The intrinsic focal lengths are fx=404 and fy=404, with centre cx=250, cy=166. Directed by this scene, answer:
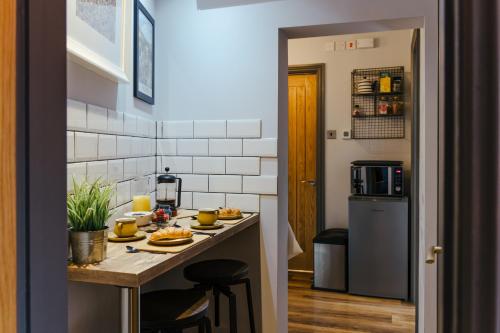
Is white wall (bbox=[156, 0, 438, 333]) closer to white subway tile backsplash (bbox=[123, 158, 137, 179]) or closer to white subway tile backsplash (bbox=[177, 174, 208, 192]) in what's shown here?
white subway tile backsplash (bbox=[177, 174, 208, 192])

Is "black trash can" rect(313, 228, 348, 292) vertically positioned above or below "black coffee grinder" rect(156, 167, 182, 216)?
below

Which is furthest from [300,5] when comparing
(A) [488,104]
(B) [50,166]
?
(A) [488,104]

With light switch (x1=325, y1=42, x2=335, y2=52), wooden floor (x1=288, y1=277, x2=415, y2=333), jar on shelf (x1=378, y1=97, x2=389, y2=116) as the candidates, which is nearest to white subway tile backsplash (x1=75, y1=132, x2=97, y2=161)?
wooden floor (x1=288, y1=277, x2=415, y2=333)

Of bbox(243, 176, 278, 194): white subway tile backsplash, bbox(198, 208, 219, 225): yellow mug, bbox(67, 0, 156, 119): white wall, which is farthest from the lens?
bbox(243, 176, 278, 194): white subway tile backsplash

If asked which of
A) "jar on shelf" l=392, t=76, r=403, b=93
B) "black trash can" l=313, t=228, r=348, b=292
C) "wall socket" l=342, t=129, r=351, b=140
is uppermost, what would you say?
"jar on shelf" l=392, t=76, r=403, b=93

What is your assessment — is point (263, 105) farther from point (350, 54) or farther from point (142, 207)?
point (350, 54)

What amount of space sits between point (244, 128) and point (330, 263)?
2156mm

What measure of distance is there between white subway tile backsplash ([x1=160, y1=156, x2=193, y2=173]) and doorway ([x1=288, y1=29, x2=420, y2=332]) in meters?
1.87

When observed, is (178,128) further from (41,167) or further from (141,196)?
(41,167)

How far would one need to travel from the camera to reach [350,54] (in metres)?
4.35

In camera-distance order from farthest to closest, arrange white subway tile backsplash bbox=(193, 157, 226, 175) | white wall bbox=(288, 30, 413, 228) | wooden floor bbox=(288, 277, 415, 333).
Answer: white wall bbox=(288, 30, 413, 228)
wooden floor bbox=(288, 277, 415, 333)
white subway tile backsplash bbox=(193, 157, 226, 175)

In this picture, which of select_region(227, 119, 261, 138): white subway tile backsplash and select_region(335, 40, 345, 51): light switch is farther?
select_region(335, 40, 345, 51): light switch

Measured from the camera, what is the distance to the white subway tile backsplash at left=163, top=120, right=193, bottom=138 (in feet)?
8.42

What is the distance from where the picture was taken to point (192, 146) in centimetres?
257
